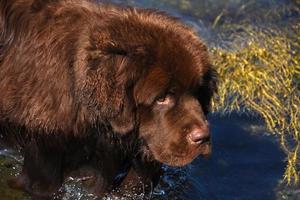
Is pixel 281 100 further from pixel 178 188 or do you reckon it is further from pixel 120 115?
pixel 120 115

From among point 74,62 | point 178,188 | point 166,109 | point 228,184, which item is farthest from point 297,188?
point 74,62

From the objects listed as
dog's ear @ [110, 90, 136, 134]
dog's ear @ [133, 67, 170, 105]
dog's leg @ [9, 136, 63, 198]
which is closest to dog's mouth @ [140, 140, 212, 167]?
dog's ear @ [110, 90, 136, 134]

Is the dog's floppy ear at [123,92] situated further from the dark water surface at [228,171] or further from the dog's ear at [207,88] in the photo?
the dark water surface at [228,171]

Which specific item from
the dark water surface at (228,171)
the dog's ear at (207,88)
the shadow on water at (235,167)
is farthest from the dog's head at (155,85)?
the shadow on water at (235,167)

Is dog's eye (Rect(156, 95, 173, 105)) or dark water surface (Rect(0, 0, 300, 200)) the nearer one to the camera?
dog's eye (Rect(156, 95, 173, 105))

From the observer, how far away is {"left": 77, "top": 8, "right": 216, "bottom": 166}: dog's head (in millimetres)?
4707

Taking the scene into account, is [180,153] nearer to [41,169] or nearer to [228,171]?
[41,169]

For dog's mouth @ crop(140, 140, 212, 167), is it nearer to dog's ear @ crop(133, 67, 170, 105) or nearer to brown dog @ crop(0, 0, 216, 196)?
brown dog @ crop(0, 0, 216, 196)

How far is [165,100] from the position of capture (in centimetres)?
484

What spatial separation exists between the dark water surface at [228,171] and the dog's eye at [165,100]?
39.4 inches

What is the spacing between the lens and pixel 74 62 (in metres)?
4.80

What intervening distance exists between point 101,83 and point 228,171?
2454mm

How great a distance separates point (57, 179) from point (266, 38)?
3.72 m

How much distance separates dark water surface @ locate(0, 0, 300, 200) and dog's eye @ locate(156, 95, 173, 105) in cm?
100
